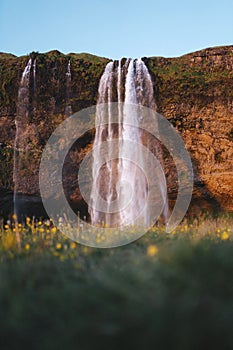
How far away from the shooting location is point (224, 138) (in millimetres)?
13883

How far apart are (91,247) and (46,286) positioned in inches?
52.4

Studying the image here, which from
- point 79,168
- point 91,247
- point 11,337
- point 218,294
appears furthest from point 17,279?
point 79,168

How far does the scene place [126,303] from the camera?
9.00 ft

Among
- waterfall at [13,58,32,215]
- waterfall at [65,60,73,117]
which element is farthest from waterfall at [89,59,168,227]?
waterfall at [13,58,32,215]

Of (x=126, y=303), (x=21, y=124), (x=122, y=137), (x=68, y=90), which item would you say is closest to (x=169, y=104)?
(x=122, y=137)

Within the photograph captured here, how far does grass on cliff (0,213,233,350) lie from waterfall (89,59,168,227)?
10.3 metres

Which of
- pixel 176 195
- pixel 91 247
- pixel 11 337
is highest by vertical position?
pixel 176 195

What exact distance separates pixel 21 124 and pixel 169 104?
5118 millimetres

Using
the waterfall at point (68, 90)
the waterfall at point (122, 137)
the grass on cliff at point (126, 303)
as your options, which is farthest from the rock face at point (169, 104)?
the grass on cliff at point (126, 303)

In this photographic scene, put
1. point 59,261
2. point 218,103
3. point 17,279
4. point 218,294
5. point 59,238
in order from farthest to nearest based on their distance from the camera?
point 218,103 < point 59,238 < point 59,261 < point 17,279 < point 218,294

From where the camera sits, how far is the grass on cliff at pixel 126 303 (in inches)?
102

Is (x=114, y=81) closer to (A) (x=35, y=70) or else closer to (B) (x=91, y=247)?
(A) (x=35, y=70)

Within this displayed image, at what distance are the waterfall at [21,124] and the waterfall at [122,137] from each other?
98.2 inches

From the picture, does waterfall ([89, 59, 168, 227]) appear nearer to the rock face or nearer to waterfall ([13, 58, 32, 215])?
the rock face
